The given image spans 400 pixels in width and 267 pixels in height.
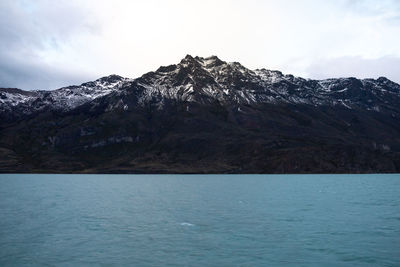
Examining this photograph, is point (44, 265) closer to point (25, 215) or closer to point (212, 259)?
point (212, 259)

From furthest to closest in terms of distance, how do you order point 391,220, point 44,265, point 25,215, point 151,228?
point 25,215 → point 391,220 → point 151,228 → point 44,265

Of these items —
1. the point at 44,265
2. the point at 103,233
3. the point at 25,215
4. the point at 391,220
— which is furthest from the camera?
the point at 25,215

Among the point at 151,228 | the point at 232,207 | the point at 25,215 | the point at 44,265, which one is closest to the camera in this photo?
the point at 44,265

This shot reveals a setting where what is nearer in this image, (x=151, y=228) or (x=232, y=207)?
(x=151, y=228)

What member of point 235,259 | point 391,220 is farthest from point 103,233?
point 391,220

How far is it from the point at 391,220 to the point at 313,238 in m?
24.5

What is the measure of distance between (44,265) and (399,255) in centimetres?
3823

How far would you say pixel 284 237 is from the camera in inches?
2411

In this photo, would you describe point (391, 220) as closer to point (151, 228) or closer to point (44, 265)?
point (151, 228)

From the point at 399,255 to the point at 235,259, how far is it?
59.4 feet

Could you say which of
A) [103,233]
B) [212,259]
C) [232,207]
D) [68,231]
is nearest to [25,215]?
[68,231]

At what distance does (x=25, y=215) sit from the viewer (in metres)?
88.6

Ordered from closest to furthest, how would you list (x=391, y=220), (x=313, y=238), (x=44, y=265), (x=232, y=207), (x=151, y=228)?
1. (x=44, y=265)
2. (x=313, y=238)
3. (x=151, y=228)
4. (x=391, y=220)
5. (x=232, y=207)

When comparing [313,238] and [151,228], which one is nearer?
[313,238]
